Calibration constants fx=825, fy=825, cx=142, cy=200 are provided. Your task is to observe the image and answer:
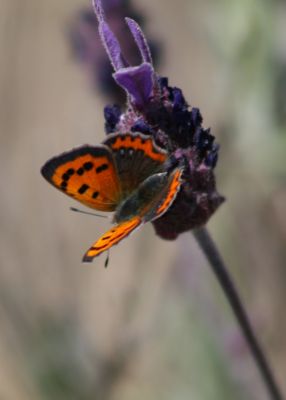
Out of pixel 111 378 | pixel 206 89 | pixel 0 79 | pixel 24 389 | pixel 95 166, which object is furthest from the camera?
pixel 0 79

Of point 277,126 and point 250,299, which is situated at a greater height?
point 277,126

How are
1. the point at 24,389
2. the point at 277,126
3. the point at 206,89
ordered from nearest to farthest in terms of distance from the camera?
the point at 277,126 → the point at 24,389 → the point at 206,89

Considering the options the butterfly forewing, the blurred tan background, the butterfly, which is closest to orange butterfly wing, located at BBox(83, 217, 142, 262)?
the butterfly

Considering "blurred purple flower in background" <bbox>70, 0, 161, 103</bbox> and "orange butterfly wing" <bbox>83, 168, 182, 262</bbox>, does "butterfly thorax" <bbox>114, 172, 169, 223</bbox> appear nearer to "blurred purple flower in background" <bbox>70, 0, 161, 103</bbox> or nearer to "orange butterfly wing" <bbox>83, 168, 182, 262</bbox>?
"orange butterfly wing" <bbox>83, 168, 182, 262</bbox>

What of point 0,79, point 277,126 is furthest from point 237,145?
point 0,79

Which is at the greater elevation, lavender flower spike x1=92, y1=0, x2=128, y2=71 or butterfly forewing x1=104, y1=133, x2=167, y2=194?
lavender flower spike x1=92, y1=0, x2=128, y2=71

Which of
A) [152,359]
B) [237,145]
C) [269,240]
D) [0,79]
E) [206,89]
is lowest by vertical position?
[152,359]

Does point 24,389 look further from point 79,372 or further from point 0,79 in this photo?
point 0,79
